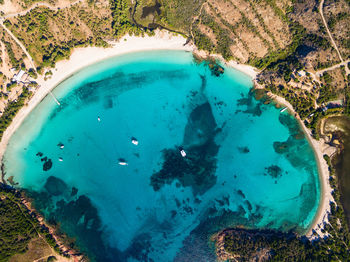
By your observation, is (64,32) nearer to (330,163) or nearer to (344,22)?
(344,22)

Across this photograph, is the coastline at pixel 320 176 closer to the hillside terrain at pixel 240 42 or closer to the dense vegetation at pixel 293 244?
the dense vegetation at pixel 293 244

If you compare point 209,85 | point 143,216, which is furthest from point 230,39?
point 143,216

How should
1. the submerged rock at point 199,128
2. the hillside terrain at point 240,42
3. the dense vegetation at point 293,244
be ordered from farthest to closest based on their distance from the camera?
the submerged rock at point 199,128
the hillside terrain at point 240,42
the dense vegetation at point 293,244

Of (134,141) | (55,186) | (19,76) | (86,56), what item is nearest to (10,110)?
(19,76)

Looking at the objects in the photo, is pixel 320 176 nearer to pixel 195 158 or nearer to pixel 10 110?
pixel 195 158

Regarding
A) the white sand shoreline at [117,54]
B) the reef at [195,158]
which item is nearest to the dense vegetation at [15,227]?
the white sand shoreline at [117,54]

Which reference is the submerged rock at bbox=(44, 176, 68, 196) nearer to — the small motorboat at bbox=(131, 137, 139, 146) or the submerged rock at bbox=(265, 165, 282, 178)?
the small motorboat at bbox=(131, 137, 139, 146)
